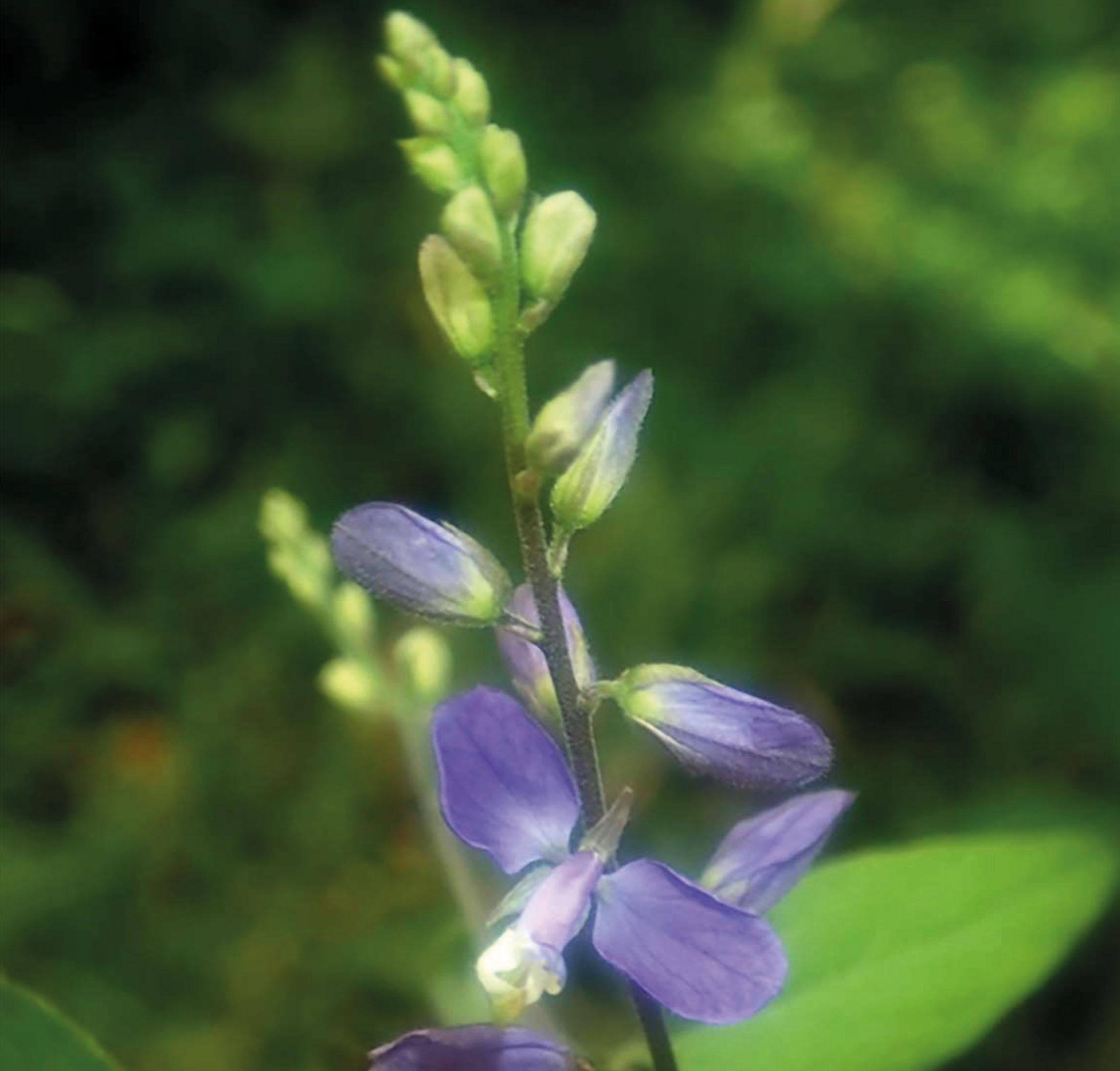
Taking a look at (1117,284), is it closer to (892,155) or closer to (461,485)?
(892,155)

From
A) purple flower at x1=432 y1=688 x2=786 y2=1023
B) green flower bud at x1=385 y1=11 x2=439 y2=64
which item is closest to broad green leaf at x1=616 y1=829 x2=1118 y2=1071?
purple flower at x1=432 y1=688 x2=786 y2=1023

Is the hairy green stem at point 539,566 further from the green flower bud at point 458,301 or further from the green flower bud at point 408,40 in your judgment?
the green flower bud at point 408,40

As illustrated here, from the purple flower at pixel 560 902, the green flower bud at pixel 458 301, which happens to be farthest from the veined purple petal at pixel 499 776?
the green flower bud at pixel 458 301

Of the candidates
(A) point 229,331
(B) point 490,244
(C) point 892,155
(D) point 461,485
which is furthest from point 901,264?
(B) point 490,244

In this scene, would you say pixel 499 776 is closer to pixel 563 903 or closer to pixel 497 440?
pixel 563 903

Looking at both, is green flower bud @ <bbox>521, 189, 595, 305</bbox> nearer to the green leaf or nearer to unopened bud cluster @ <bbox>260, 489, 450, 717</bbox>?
the green leaf
